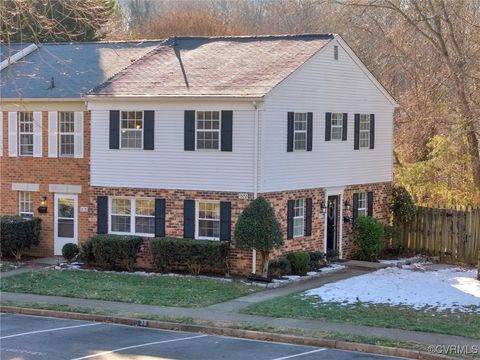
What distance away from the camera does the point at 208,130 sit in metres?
26.5

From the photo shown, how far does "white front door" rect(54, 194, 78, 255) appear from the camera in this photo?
29.8m

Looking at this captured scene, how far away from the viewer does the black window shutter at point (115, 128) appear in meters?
27.8

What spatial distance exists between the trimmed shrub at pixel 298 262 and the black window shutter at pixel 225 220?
77.1 inches

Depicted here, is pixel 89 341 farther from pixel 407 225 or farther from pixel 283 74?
pixel 407 225

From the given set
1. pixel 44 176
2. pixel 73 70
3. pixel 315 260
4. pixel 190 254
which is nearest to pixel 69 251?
pixel 44 176

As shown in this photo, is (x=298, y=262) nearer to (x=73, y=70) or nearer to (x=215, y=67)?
(x=215, y=67)

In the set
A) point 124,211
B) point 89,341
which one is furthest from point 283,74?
point 89,341

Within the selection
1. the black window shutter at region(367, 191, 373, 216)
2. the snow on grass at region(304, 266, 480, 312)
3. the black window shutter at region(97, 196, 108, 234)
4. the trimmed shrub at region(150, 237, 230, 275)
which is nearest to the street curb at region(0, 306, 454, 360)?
the snow on grass at region(304, 266, 480, 312)

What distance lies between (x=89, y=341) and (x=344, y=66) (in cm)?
1576

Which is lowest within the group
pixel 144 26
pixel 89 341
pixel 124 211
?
pixel 89 341

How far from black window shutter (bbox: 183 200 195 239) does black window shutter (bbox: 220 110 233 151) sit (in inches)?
82.0

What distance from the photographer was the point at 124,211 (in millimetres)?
28078

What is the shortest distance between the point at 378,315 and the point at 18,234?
1387 centimetres

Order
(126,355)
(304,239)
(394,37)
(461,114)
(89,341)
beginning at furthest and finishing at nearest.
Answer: (394,37) → (461,114) → (304,239) → (89,341) → (126,355)
